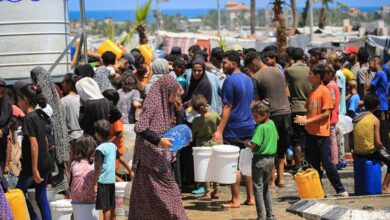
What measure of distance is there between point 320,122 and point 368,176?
104 cm

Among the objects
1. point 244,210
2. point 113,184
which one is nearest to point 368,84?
point 244,210

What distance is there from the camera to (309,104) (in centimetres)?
1092

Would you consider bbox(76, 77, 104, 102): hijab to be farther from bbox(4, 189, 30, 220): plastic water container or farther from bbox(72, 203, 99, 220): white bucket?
bbox(4, 189, 30, 220): plastic water container

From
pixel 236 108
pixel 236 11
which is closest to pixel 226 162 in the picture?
pixel 236 108

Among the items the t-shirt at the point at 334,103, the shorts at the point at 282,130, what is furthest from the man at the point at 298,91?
the shorts at the point at 282,130

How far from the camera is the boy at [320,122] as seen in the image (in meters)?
10.8

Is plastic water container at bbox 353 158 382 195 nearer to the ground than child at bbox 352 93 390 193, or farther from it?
nearer to the ground

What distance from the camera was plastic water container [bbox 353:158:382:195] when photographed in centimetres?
1112

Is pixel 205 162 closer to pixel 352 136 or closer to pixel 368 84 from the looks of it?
pixel 352 136

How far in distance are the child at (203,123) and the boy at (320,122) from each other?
119 centimetres

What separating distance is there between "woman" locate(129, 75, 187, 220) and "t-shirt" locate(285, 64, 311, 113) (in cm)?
430

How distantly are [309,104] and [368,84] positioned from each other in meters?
5.01

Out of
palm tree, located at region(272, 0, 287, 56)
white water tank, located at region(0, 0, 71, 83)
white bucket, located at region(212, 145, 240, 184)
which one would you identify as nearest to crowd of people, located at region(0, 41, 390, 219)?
white bucket, located at region(212, 145, 240, 184)

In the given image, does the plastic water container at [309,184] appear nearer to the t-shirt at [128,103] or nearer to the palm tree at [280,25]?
the t-shirt at [128,103]
